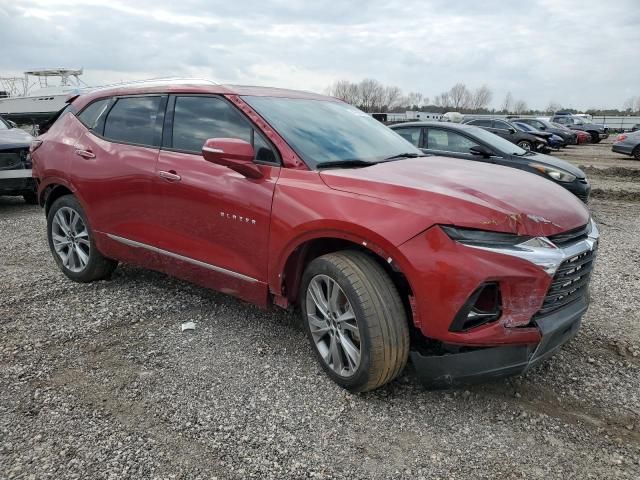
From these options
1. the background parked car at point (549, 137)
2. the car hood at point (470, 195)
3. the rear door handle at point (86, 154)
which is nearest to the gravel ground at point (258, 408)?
the car hood at point (470, 195)

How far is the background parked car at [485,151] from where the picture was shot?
7.91m

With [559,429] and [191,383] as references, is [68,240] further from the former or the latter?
[559,429]

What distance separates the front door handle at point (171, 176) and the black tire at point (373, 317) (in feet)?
4.61

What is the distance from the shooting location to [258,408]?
2816 mm

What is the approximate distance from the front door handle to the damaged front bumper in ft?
6.65

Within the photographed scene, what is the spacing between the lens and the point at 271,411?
279 centimetres

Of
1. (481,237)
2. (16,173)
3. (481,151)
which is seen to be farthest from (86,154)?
(481,151)

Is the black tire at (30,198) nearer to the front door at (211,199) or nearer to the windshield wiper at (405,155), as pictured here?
the front door at (211,199)

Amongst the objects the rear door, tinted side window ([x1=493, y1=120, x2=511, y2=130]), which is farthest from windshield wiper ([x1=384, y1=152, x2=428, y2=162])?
tinted side window ([x1=493, y1=120, x2=511, y2=130])

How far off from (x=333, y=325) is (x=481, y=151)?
20.1 feet

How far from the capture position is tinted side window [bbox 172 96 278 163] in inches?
130

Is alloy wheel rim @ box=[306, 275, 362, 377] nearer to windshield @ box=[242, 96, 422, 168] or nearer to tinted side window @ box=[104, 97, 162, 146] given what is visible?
windshield @ box=[242, 96, 422, 168]

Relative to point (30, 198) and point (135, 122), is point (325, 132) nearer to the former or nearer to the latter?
point (135, 122)

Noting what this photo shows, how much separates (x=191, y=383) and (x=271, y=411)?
1.89ft
